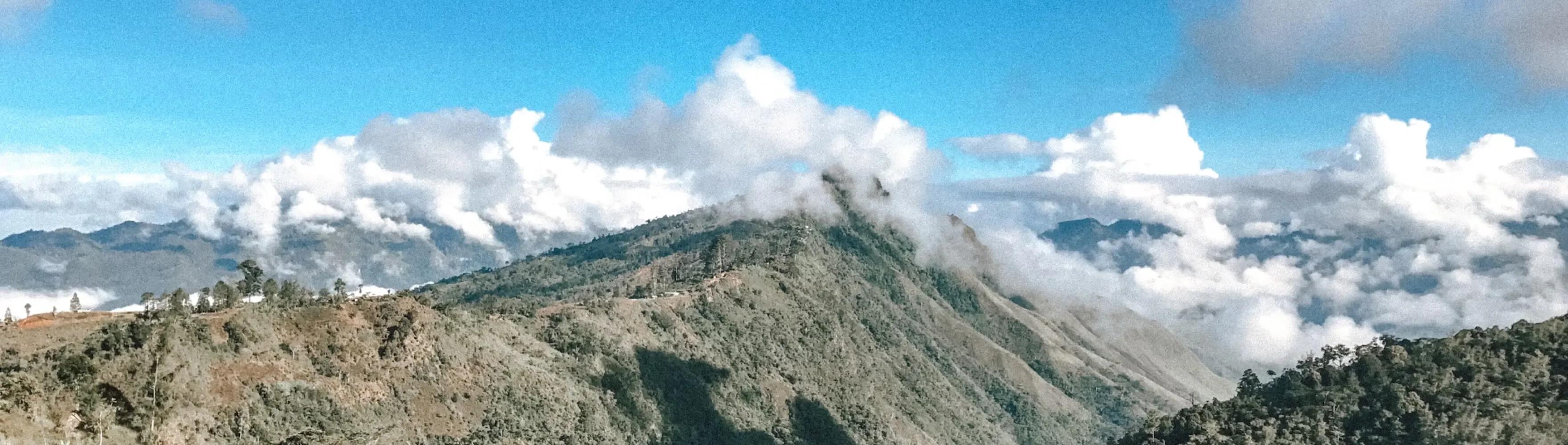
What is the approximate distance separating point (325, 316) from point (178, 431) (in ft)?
121

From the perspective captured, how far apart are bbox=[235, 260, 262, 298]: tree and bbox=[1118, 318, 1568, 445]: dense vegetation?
555 ft

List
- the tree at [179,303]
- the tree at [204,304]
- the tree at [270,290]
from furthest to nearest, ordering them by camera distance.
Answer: the tree at [270,290] < the tree at [204,304] < the tree at [179,303]

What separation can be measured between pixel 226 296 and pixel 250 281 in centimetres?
1218

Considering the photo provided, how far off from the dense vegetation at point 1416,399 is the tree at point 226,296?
547ft

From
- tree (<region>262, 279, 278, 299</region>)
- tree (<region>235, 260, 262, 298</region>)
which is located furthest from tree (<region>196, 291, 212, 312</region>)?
tree (<region>262, 279, 278, 299</region>)

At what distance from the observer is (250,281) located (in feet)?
545

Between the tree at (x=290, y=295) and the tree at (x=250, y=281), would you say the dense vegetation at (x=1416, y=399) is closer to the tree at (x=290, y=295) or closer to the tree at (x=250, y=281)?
the tree at (x=290, y=295)

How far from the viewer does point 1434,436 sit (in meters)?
159

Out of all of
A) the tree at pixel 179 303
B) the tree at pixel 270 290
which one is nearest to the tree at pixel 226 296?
the tree at pixel 270 290

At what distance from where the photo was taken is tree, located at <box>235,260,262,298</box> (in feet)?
536

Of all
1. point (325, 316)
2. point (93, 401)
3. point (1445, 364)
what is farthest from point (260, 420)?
point (1445, 364)

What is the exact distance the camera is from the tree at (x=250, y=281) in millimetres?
163375

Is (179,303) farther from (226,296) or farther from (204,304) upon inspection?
(226,296)

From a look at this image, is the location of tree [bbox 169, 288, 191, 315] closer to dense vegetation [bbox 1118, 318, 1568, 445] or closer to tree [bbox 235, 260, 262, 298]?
tree [bbox 235, 260, 262, 298]
